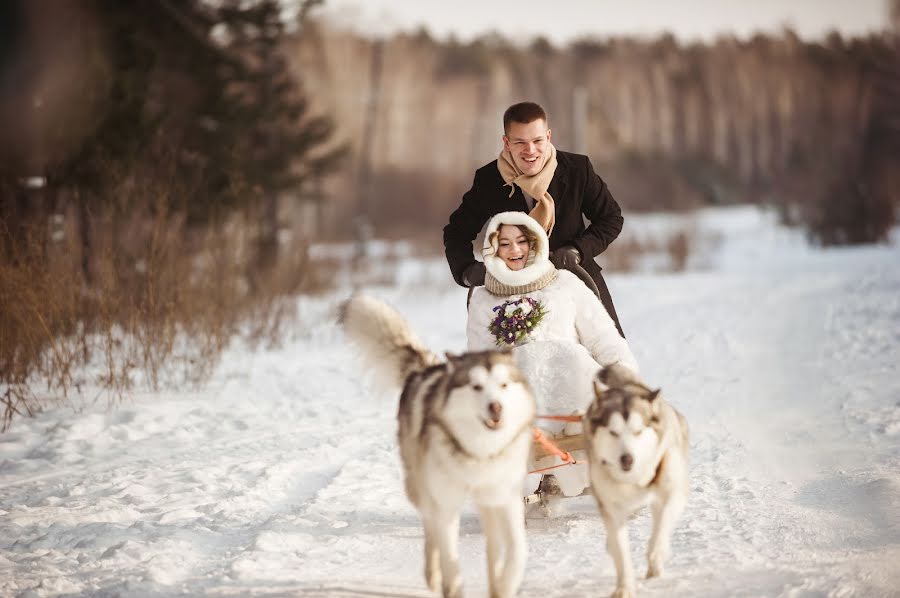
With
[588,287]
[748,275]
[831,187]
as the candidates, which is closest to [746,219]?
[831,187]

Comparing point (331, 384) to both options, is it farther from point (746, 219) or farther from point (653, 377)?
point (746, 219)

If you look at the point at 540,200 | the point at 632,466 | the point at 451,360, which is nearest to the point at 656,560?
the point at 632,466

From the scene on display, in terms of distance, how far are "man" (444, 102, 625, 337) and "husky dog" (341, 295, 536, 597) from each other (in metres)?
1.40

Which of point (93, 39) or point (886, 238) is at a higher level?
point (93, 39)

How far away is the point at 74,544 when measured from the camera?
4.30 m

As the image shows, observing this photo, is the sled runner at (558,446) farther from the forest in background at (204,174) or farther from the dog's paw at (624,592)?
the forest in background at (204,174)

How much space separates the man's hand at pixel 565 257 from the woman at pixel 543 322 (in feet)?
0.35

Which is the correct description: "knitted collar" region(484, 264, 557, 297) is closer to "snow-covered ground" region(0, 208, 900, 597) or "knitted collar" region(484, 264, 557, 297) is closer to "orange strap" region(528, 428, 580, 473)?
"orange strap" region(528, 428, 580, 473)

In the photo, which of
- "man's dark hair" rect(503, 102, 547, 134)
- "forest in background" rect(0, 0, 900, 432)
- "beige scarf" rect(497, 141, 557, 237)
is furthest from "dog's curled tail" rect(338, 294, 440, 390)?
"forest in background" rect(0, 0, 900, 432)

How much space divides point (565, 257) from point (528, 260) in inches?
14.1

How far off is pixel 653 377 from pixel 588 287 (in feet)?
13.9

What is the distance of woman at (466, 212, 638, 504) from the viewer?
4227 mm

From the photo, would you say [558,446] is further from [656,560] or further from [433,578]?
[433,578]

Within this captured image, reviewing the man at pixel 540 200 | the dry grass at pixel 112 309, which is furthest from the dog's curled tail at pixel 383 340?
the dry grass at pixel 112 309
